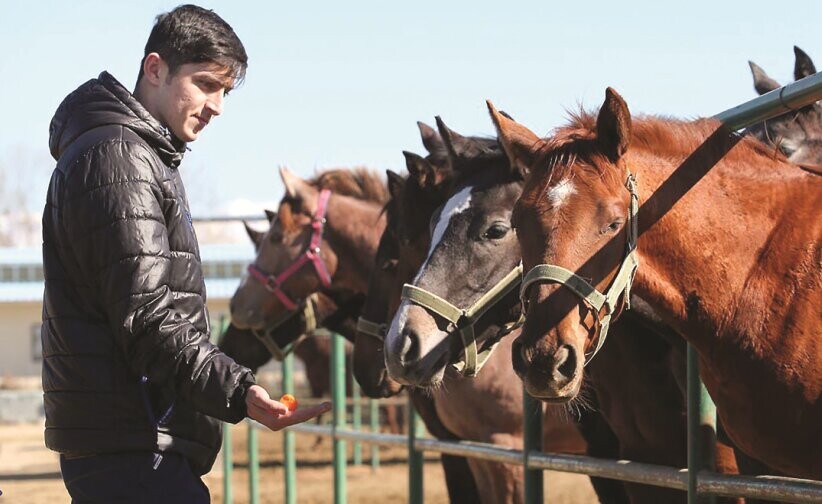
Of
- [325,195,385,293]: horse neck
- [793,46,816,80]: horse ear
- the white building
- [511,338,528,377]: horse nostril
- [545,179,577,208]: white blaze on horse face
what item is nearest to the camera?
[511,338,528,377]: horse nostril

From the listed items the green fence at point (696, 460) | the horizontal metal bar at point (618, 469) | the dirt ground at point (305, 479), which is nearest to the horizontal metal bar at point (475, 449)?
the green fence at point (696, 460)

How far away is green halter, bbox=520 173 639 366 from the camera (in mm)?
2748

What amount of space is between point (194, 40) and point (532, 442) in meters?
1.91

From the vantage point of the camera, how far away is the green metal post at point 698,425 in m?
3.10

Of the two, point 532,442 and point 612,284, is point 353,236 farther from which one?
point 612,284

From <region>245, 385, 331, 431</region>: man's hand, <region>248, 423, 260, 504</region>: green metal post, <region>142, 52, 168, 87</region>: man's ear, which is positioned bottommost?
<region>248, 423, 260, 504</region>: green metal post

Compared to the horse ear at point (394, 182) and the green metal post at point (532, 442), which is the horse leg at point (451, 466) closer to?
the horse ear at point (394, 182)

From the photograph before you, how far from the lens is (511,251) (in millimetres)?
4078

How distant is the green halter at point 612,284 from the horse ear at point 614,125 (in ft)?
0.26

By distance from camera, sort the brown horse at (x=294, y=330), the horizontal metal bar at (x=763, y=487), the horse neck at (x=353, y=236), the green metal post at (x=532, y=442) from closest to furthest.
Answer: the horizontal metal bar at (x=763, y=487) < the green metal post at (x=532, y=442) < the horse neck at (x=353, y=236) < the brown horse at (x=294, y=330)

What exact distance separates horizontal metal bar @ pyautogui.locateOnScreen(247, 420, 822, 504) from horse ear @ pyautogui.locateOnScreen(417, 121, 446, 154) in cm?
122

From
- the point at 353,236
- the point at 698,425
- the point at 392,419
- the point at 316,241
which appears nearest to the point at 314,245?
the point at 316,241

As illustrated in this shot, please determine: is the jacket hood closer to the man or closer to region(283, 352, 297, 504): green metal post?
the man

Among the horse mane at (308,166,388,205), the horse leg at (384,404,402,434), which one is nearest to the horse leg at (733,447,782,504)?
the horse mane at (308,166,388,205)
